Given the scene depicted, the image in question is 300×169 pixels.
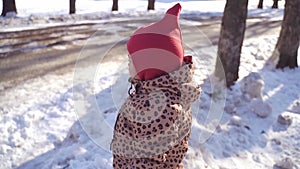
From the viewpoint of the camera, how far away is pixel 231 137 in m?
4.75

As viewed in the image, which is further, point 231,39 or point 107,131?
point 231,39

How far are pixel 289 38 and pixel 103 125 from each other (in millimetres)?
5548

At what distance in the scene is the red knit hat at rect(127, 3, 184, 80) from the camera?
189 centimetres

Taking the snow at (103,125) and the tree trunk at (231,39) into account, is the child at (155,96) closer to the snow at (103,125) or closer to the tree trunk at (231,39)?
the snow at (103,125)

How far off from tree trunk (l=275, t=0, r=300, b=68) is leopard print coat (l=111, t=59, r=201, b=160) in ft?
21.5

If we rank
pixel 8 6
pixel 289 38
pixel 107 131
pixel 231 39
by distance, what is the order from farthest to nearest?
pixel 8 6 < pixel 289 38 < pixel 231 39 < pixel 107 131

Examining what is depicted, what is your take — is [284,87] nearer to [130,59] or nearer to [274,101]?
[274,101]

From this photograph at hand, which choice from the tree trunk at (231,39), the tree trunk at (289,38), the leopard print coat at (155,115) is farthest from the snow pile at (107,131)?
the tree trunk at (289,38)

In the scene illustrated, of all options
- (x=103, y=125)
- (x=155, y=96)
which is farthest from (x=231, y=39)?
(x=155, y=96)

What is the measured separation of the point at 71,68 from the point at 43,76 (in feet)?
2.48

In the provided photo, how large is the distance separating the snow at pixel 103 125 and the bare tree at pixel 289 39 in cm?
115

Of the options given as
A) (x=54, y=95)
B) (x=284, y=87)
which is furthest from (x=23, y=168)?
(x=284, y=87)

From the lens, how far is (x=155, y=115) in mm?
1924

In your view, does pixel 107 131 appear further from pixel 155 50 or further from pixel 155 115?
pixel 155 50
